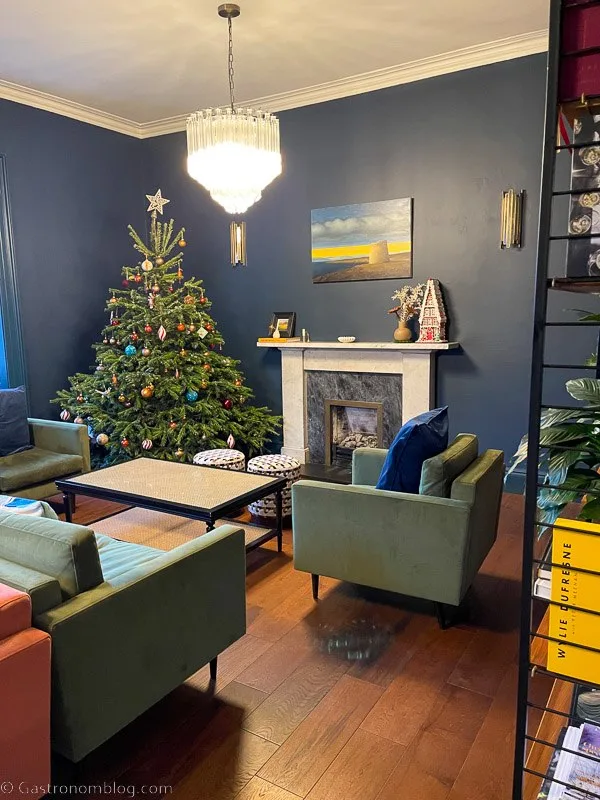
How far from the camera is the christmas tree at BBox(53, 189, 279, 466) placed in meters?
4.63

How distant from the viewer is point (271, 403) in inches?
225

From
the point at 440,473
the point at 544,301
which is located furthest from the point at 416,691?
the point at 544,301

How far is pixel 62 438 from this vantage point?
443cm

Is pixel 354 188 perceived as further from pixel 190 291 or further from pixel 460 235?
pixel 190 291

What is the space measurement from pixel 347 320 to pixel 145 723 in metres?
3.67

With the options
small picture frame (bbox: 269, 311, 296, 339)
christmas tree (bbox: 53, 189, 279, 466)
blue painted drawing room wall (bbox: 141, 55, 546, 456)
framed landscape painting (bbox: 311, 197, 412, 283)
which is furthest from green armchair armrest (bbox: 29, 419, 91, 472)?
framed landscape painting (bbox: 311, 197, 412, 283)

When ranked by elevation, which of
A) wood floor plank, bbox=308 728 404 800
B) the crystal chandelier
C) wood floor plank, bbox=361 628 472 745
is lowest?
wood floor plank, bbox=361 628 472 745

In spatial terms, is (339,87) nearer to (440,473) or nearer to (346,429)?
(346,429)

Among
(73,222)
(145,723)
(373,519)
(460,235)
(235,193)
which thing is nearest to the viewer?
(145,723)

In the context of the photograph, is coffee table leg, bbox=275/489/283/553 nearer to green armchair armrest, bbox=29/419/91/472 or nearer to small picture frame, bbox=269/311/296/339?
green armchair armrest, bbox=29/419/91/472

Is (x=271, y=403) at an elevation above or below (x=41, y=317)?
below

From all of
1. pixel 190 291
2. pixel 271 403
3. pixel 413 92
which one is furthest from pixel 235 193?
pixel 271 403

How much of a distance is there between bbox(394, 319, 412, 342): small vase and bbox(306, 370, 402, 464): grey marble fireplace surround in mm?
324

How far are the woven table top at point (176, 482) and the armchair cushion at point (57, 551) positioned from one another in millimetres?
1273
